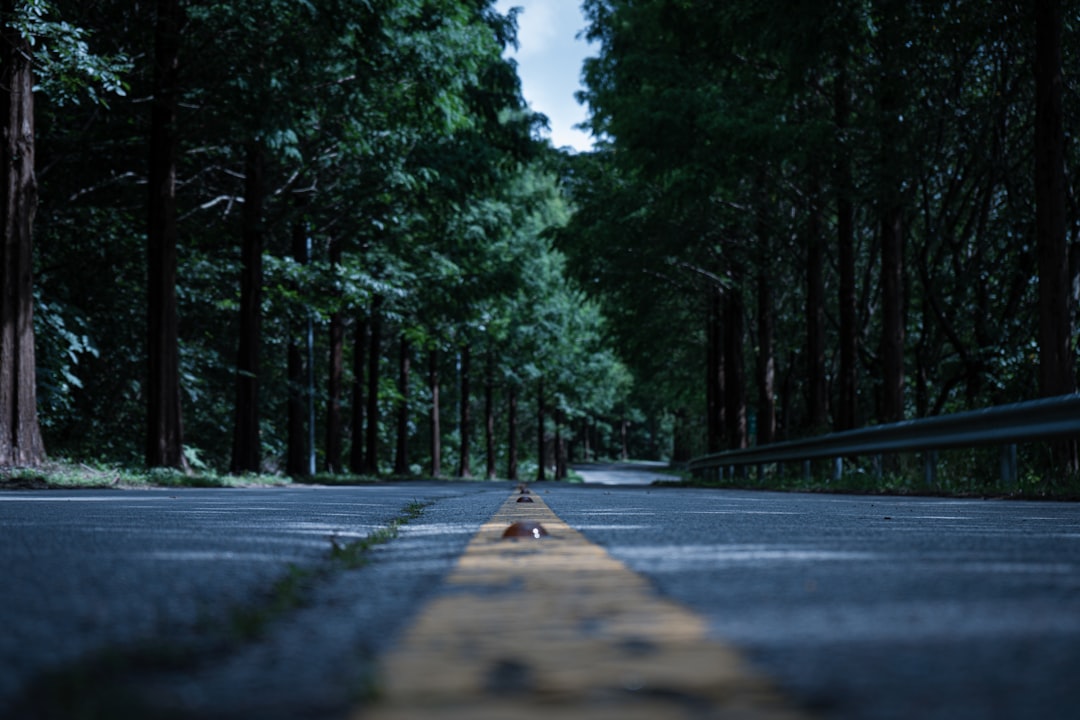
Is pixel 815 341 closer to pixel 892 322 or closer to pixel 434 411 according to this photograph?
pixel 892 322

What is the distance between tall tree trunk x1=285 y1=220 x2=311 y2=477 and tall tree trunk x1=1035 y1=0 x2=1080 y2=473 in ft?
54.3

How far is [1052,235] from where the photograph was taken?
12211mm

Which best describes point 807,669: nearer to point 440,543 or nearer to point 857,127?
point 440,543

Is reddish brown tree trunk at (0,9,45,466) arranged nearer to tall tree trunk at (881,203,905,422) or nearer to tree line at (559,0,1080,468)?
tree line at (559,0,1080,468)

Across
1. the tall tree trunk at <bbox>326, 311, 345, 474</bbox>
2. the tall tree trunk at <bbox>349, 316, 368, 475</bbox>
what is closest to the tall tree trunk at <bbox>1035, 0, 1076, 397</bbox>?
the tall tree trunk at <bbox>326, 311, 345, 474</bbox>

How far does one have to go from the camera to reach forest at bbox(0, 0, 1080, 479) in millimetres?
15984

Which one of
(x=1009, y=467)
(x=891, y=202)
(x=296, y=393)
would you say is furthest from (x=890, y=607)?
(x=296, y=393)

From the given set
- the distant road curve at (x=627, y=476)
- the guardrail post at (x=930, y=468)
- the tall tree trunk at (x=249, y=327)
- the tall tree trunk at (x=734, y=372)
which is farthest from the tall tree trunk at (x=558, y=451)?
the guardrail post at (x=930, y=468)

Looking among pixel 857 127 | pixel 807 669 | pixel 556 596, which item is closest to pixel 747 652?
pixel 807 669

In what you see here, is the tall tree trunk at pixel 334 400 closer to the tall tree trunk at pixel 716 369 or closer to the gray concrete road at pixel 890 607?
the tall tree trunk at pixel 716 369

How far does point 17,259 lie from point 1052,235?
13.0 m

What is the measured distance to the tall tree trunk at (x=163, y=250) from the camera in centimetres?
1806

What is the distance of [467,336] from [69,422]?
17215mm

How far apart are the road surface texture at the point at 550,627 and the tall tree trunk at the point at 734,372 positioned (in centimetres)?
2533
